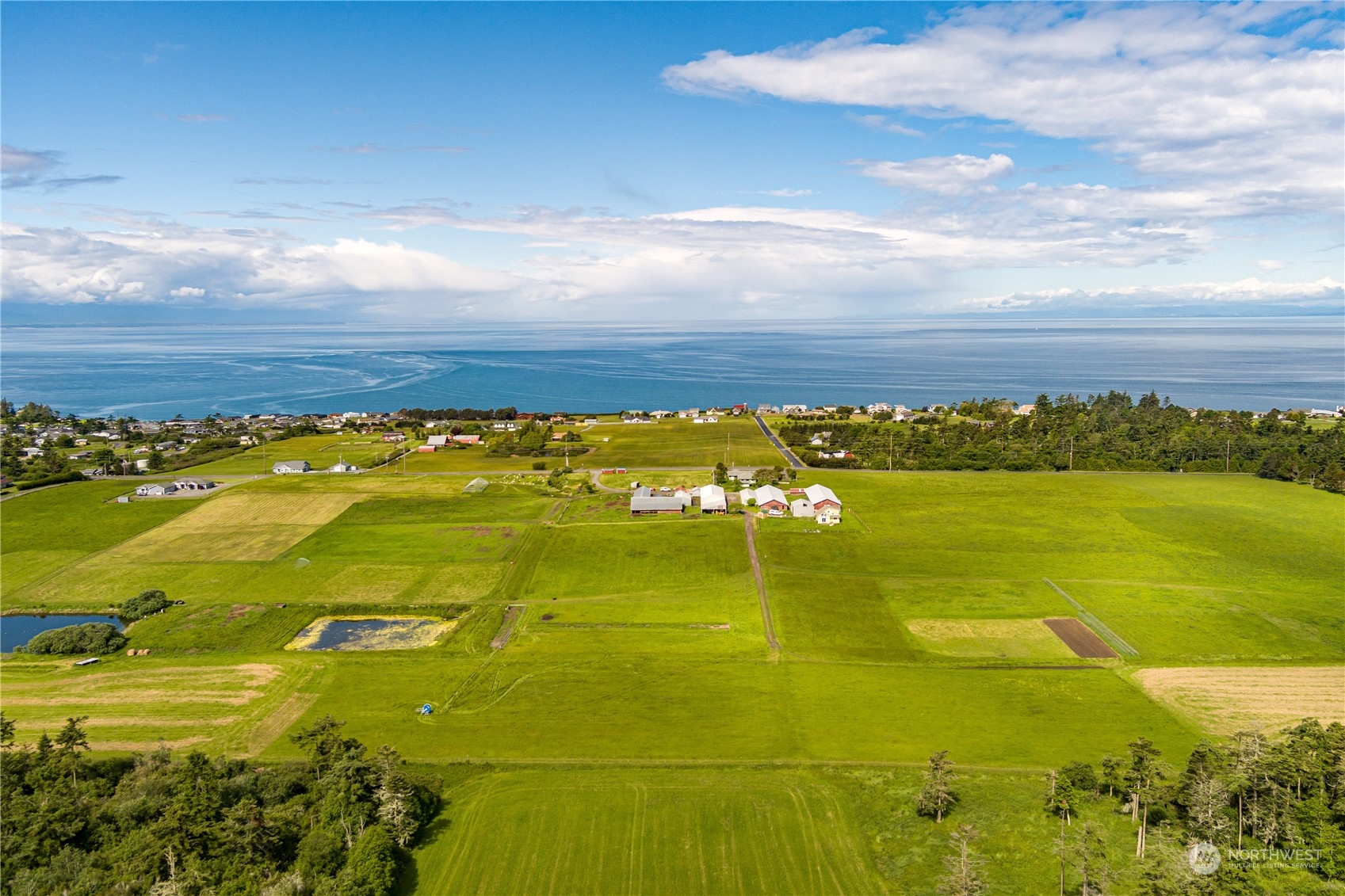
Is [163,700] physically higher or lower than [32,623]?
lower

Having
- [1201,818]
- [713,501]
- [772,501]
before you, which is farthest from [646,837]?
[772,501]

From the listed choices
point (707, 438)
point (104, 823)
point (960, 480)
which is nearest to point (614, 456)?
point (707, 438)

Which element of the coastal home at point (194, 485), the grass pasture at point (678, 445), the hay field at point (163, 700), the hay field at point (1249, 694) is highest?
the grass pasture at point (678, 445)

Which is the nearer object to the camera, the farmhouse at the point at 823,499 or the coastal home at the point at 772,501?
the farmhouse at the point at 823,499

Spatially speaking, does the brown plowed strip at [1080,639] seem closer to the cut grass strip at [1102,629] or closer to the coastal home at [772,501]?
the cut grass strip at [1102,629]

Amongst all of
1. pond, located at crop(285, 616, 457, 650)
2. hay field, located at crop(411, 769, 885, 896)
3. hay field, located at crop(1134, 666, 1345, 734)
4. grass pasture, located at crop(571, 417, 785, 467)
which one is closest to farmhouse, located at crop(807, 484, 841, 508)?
grass pasture, located at crop(571, 417, 785, 467)

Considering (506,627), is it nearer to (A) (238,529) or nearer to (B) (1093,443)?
(A) (238,529)

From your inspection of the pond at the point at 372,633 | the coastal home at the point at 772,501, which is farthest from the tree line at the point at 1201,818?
the coastal home at the point at 772,501
